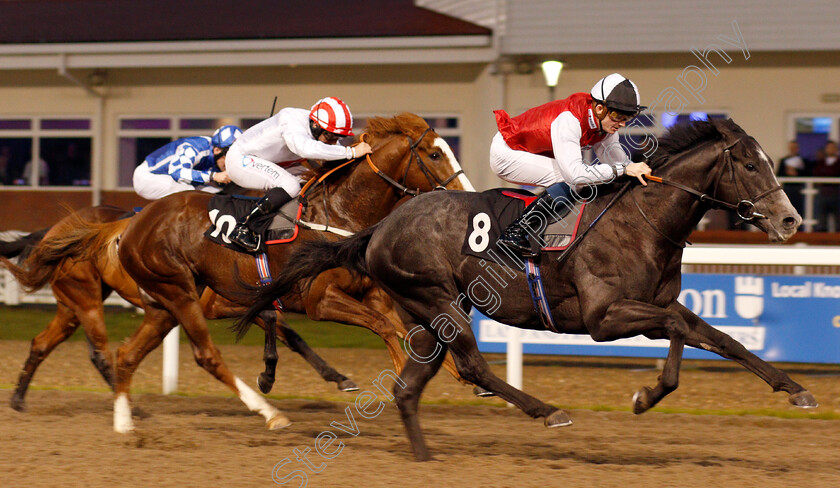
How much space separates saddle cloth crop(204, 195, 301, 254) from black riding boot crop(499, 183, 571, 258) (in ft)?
4.62

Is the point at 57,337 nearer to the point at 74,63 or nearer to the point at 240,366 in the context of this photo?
the point at 240,366

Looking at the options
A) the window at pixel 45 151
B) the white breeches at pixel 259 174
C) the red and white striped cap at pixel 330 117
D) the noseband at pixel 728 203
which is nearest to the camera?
the noseband at pixel 728 203

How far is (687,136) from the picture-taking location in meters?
4.25

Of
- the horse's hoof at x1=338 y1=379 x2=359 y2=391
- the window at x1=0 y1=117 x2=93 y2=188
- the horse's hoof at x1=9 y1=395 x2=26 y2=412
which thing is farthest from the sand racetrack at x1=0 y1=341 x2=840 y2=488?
the window at x1=0 y1=117 x2=93 y2=188

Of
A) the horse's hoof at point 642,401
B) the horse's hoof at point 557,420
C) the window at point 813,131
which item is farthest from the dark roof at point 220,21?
the horse's hoof at point 642,401

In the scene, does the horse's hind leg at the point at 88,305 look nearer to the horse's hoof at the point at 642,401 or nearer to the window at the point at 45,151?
the horse's hoof at the point at 642,401

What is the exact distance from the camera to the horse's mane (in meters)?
4.14

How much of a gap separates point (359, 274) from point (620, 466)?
171cm

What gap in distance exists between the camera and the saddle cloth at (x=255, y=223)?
5156mm

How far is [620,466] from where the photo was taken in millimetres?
4184

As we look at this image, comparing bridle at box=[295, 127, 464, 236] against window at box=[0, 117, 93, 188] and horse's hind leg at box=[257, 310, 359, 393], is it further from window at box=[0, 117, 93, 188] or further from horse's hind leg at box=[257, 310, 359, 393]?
window at box=[0, 117, 93, 188]

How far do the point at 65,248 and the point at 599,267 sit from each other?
319 cm

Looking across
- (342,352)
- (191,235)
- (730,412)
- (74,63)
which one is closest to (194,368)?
(342,352)

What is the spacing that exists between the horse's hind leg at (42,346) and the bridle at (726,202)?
3602 millimetres
